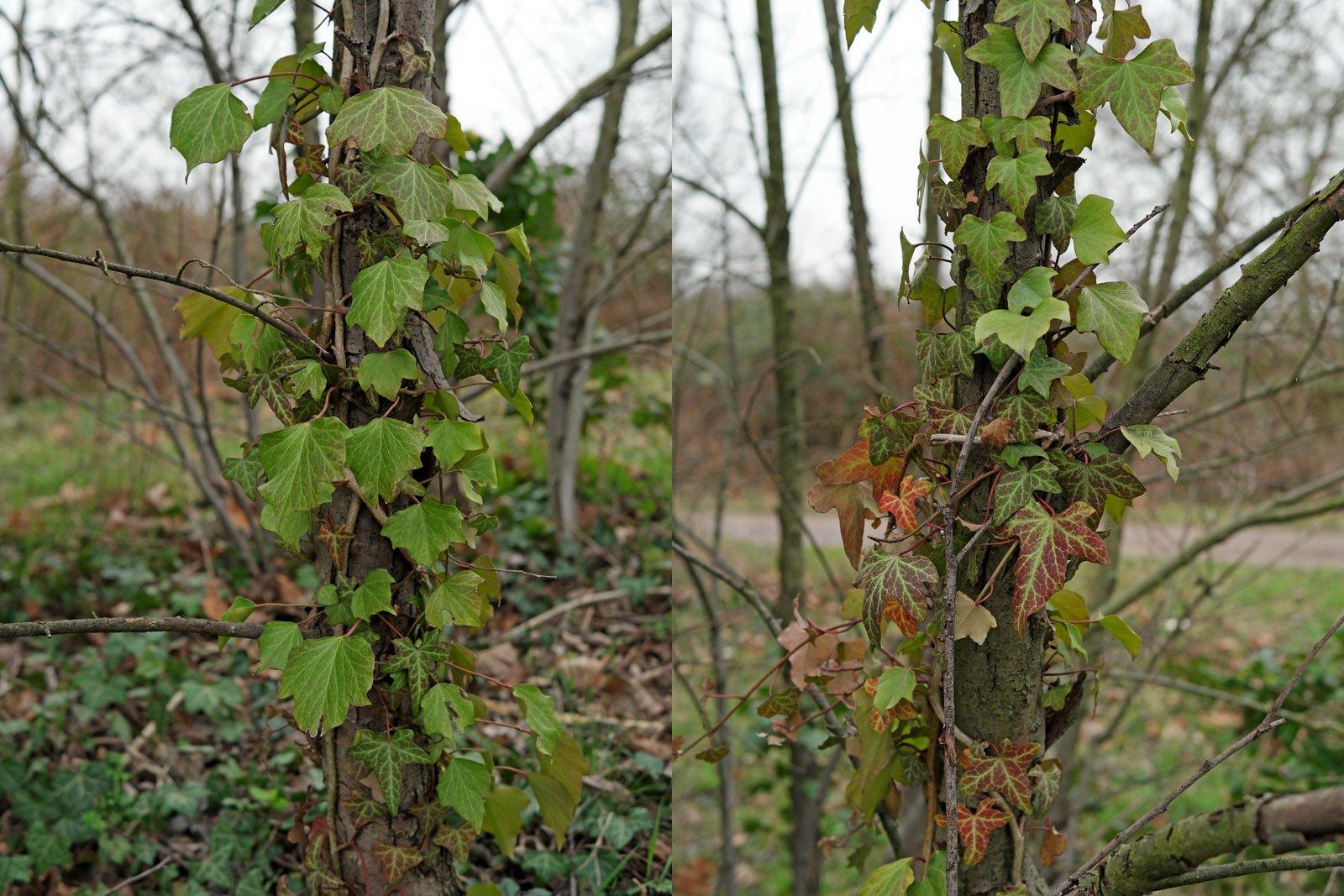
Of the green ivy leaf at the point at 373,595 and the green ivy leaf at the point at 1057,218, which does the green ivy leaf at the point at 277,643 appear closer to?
the green ivy leaf at the point at 373,595

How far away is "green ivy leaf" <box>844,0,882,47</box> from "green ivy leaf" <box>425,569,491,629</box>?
728mm

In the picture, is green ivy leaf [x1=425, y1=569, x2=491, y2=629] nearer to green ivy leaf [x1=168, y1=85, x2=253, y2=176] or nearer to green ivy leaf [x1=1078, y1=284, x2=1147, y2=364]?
green ivy leaf [x1=168, y1=85, x2=253, y2=176]

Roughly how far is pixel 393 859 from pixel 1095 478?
0.91 metres

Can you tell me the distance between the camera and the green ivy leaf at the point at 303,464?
1.03 m

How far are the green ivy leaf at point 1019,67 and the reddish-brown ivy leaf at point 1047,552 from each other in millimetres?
372

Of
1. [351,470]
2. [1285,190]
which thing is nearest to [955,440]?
[351,470]

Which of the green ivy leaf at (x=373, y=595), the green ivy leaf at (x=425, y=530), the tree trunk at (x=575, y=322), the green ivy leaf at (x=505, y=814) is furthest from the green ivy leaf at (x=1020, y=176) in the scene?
the tree trunk at (x=575, y=322)

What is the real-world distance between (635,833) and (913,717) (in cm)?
97

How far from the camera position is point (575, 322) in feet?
11.2

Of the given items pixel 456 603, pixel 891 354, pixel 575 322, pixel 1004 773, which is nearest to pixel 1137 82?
pixel 1004 773

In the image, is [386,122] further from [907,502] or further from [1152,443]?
[1152,443]

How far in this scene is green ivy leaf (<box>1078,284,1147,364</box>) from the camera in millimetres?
873

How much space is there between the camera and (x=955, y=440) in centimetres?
93

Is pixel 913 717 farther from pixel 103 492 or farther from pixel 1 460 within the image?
pixel 1 460
